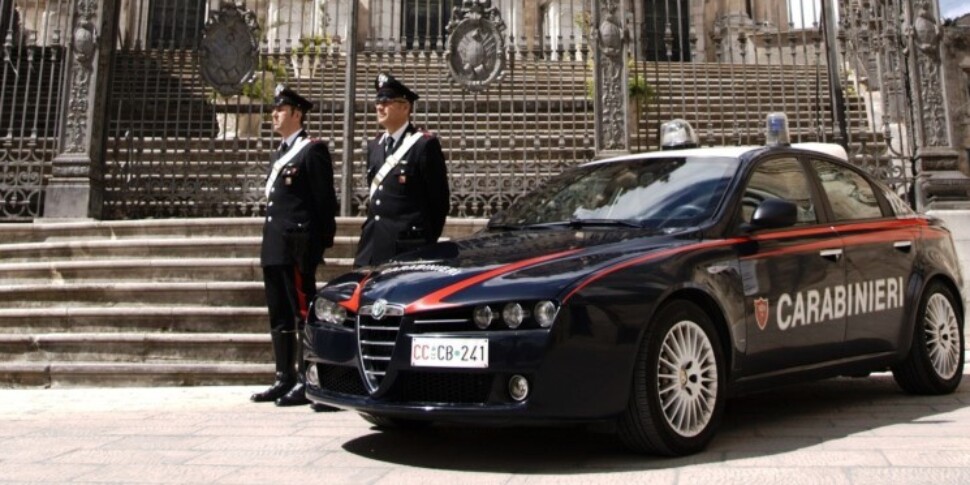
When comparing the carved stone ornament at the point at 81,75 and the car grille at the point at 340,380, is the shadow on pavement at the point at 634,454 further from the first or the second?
the carved stone ornament at the point at 81,75

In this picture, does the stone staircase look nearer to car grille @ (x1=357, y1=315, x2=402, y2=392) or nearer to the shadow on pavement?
the shadow on pavement

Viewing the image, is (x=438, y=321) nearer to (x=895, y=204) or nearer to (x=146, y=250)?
(x=895, y=204)

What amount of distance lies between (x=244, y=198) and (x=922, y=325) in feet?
22.8

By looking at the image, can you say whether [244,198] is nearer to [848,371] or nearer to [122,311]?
[122,311]

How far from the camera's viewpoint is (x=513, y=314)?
341 cm

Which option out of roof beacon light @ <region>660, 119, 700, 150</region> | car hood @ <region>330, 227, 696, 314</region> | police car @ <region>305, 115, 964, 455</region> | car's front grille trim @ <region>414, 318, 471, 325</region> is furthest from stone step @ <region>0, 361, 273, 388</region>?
roof beacon light @ <region>660, 119, 700, 150</region>

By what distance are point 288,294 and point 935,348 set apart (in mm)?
4285

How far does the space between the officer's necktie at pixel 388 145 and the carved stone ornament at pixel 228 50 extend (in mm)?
4797

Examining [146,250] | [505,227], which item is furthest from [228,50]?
[505,227]

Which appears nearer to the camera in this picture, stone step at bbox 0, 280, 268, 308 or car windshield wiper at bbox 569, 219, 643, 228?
car windshield wiper at bbox 569, 219, 643, 228

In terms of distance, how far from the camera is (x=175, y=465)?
3791mm

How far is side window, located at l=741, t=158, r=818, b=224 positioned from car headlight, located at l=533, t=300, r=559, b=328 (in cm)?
153

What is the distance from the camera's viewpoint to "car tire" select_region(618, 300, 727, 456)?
3527 mm

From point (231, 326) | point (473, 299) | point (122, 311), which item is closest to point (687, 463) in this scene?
point (473, 299)
